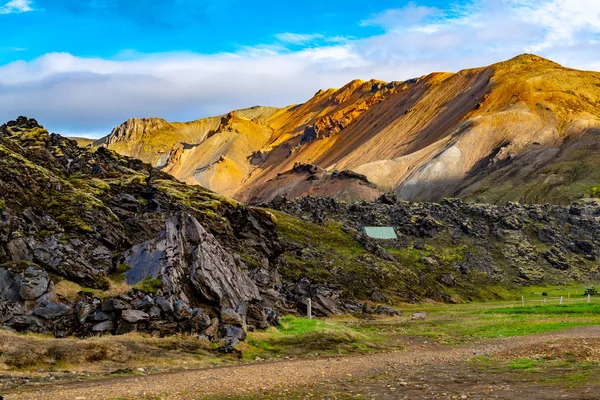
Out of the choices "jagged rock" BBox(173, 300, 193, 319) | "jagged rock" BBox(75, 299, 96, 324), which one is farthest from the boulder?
"jagged rock" BBox(75, 299, 96, 324)

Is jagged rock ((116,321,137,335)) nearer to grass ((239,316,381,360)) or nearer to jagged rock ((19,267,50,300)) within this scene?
jagged rock ((19,267,50,300))

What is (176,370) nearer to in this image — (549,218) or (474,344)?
(474,344)

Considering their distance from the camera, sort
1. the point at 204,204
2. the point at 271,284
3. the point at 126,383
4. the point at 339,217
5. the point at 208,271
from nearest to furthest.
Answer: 1. the point at 126,383
2. the point at 208,271
3. the point at 271,284
4. the point at 204,204
5. the point at 339,217

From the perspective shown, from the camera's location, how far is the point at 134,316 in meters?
35.7

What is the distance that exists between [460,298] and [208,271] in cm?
6110

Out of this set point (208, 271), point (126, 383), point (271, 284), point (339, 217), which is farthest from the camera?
point (339, 217)

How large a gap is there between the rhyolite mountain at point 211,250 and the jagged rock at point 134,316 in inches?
2.3

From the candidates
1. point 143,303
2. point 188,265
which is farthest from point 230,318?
point 143,303

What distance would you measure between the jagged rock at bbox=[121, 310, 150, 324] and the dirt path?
732 centimetres

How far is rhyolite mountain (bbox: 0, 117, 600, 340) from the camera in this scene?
3669 centimetres

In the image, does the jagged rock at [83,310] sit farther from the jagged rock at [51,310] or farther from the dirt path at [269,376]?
the dirt path at [269,376]

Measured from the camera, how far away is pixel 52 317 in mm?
34094

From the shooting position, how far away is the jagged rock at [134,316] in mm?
35344

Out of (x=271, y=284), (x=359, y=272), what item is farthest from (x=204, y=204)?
(x=359, y=272)
